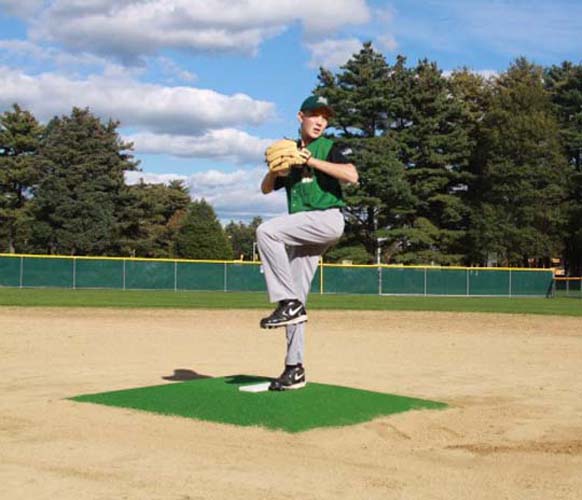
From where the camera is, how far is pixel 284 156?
6.29 metres

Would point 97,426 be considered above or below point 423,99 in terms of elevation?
below

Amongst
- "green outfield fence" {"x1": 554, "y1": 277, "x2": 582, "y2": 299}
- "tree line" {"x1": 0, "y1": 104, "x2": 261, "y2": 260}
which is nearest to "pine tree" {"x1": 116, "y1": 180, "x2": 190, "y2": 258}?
"tree line" {"x1": 0, "y1": 104, "x2": 261, "y2": 260}

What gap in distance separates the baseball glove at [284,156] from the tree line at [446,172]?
46787 millimetres

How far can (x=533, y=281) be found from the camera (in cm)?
4366

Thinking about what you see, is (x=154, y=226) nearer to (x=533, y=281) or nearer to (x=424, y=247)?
(x=424, y=247)

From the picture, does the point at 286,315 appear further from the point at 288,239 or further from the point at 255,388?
the point at 255,388

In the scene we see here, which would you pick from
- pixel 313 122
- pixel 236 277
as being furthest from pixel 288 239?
pixel 236 277

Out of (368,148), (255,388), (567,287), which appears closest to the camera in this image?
(255,388)

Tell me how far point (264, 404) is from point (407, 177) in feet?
168

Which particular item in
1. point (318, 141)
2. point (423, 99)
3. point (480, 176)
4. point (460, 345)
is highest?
point (423, 99)

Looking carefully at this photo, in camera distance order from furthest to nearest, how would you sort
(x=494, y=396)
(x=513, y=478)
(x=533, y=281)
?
(x=533, y=281) < (x=494, y=396) < (x=513, y=478)

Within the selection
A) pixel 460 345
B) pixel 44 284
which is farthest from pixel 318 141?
pixel 44 284

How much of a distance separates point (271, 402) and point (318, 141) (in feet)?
7.14

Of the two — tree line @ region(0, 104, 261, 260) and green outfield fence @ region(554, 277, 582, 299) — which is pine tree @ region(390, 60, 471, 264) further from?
tree line @ region(0, 104, 261, 260)
